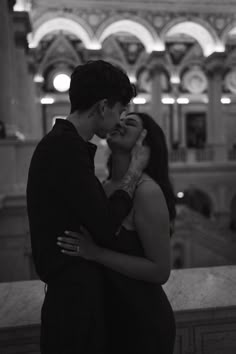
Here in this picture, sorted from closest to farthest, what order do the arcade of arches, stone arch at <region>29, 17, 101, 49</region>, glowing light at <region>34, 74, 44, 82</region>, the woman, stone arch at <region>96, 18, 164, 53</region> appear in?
1. the woman
2. the arcade of arches
3. stone arch at <region>29, 17, 101, 49</region>
4. stone arch at <region>96, 18, 164, 53</region>
5. glowing light at <region>34, 74, 44, 82</region>

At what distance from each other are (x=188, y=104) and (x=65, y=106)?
22.4 feet

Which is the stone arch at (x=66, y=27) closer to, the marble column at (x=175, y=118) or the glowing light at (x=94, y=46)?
the glowing light at (x=94, y=46)

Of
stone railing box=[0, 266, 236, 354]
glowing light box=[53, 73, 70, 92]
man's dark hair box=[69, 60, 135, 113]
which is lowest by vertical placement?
stone railing box=[0, 266, 236, 354]

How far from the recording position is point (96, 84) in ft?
5.11

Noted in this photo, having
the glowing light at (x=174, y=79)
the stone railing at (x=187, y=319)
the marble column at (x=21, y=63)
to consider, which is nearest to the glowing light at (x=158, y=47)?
the glowing light at (x=174, y=79)

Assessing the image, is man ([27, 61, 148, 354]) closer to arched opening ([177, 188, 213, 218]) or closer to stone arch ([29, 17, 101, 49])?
stone arch ([29, 17, 101, 49])

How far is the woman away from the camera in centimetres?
173

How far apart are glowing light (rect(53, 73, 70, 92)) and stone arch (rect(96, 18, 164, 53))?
185 inches

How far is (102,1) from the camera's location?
50.9 feet

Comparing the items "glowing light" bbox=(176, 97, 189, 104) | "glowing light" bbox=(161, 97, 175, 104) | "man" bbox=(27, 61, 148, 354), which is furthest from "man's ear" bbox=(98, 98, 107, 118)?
"glowing light" bbox=(176, 97, 189, 104)

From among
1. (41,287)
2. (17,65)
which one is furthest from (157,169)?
(17,65)

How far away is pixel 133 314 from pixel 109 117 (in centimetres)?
91

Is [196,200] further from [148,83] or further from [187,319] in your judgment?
[187,319]

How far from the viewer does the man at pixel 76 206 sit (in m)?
1.49
